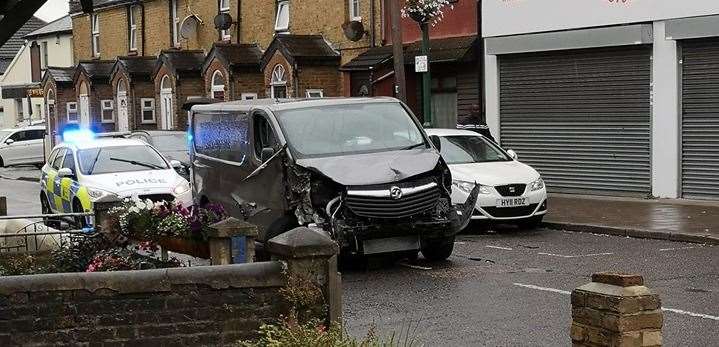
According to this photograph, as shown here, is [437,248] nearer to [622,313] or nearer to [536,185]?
[536,185]

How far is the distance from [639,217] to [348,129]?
5854mm

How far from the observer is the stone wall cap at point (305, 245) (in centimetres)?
691

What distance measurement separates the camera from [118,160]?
734 inches

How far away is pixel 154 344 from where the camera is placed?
6926 mm

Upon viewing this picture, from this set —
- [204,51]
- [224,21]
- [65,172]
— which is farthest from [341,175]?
[204,51]

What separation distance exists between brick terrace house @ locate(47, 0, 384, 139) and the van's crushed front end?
1553 centimetres

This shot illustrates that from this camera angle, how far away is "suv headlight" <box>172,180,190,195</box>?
17547 millimetres

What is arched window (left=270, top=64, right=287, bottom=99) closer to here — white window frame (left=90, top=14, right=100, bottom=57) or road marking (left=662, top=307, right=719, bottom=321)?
white window frame (left=90, top=14, right=100, bottom=57)

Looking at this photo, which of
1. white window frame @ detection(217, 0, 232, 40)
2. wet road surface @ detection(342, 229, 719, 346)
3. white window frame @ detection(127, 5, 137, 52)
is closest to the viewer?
wet road surface @ detection(342, 229, 719, 346)

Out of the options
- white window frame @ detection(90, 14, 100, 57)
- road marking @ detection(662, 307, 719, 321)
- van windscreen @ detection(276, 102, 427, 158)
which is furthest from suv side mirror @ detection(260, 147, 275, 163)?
white window frame @ detection(90, 14, 100, 57)

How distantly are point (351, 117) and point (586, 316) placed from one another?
7725mm

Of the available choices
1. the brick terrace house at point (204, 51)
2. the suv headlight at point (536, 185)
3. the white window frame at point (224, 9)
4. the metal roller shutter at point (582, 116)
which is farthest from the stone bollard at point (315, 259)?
the white window frame at point (224, 9)

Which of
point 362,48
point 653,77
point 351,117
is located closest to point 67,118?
point 362,48

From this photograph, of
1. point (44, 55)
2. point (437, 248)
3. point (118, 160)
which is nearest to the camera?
point (437, 248)
